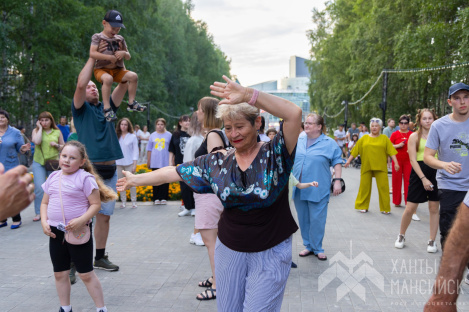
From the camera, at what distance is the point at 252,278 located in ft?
8.98

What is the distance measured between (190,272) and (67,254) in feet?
6.16

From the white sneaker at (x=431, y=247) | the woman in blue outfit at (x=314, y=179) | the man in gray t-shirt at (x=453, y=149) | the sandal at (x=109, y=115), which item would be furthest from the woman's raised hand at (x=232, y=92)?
the white sneaker at (x=431, y=247)

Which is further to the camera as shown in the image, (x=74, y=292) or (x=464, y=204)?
(x=74, y=292)

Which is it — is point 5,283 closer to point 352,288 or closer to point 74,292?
point 74,292

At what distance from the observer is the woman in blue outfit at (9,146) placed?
306 inches

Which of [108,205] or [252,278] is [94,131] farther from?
[252,278]

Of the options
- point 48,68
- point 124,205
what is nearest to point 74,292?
point 124,205

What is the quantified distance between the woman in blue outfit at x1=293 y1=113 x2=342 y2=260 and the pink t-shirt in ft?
10.6

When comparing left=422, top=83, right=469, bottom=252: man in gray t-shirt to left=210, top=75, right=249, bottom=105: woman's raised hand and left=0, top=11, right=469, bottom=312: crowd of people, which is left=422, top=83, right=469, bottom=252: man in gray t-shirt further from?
left=210, top=75, right=249, bottom=105: woman's raised hand

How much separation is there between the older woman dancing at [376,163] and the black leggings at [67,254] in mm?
6875

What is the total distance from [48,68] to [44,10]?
2708 mm

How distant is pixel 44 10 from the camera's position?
20.7 m

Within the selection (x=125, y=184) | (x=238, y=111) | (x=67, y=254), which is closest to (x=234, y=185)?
(x=238, y=111)

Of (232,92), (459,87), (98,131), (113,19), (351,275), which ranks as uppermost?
(113,19)
